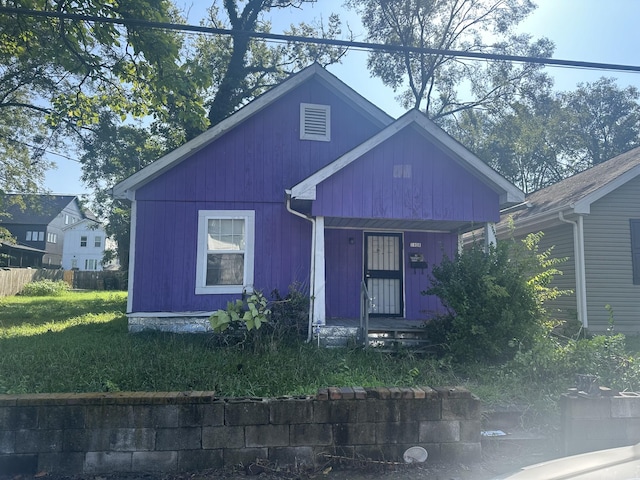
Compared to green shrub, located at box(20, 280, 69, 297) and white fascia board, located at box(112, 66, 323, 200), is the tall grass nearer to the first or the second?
white fascia board, located at box(112, 66, 323, 200)

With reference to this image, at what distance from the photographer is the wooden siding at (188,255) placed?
8.79 meters

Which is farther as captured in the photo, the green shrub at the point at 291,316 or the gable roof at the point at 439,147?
the gable roof at the point at 439,147

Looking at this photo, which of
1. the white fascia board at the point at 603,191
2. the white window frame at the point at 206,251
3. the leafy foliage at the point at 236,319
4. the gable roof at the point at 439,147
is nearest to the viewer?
the leafy foliage at the point at 236,319

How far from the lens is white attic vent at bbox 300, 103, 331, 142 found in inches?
380

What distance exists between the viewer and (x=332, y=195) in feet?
25.2

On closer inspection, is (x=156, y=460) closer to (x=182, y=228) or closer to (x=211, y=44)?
(x=182, y=228)

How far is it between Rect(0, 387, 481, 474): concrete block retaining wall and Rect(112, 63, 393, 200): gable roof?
18.6 ft

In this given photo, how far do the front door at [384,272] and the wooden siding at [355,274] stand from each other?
0.52 feet

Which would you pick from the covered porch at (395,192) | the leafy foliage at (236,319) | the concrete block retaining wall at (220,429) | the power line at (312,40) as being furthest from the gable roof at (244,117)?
the concrete block retaining wall at (220,429)

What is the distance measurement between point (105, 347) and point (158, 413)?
3.55 meters

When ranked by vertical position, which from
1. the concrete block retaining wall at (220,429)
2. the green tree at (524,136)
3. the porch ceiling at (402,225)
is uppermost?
the green tree at (524,136)

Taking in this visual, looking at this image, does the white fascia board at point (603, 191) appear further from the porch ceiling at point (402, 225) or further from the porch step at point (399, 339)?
the porch step at point (399, 339)

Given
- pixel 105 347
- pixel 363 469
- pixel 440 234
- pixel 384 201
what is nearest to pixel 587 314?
pixel 440 234

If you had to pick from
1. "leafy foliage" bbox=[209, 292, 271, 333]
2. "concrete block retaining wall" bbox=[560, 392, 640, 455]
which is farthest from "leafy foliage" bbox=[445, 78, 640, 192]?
"concrete block retaining wall" bbox=[560, 392, 640, 455]
